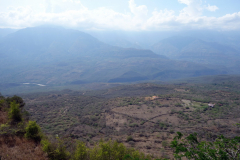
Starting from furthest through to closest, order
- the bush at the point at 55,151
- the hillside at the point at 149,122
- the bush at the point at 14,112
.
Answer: the hillside at the point at 149,122 → the bush at the point at 14,112 → the bush at the point at 55,151

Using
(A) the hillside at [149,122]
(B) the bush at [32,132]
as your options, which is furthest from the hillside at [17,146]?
(A) the hillside at [149,122]

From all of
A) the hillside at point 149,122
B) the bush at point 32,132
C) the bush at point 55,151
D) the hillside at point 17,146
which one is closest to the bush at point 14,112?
the hillside at point 17,146

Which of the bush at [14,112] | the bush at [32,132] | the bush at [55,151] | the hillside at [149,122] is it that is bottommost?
the hillside at [149,122]

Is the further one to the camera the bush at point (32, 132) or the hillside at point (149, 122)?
the hillside at point (149, 122)

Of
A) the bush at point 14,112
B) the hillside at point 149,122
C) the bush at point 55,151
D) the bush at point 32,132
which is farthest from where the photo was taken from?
the hillside at point 149,122

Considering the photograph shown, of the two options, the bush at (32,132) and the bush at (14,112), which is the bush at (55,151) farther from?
the bush at (14,112)

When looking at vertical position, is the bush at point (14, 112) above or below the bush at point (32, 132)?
above

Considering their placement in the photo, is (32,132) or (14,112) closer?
(32,132)

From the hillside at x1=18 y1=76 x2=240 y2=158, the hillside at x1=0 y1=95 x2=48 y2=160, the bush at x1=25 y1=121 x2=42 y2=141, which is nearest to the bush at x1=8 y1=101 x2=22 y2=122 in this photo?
the hillside at x1=0 y1=95 x2=48 y2=160

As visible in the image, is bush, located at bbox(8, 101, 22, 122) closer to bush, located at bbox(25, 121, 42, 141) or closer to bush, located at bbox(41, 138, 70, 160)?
bush, located at bbox(25, 121, 42, 141)

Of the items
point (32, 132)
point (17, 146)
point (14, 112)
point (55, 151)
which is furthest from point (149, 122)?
point (17, 146)

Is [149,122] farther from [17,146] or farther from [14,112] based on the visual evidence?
[17,146]
